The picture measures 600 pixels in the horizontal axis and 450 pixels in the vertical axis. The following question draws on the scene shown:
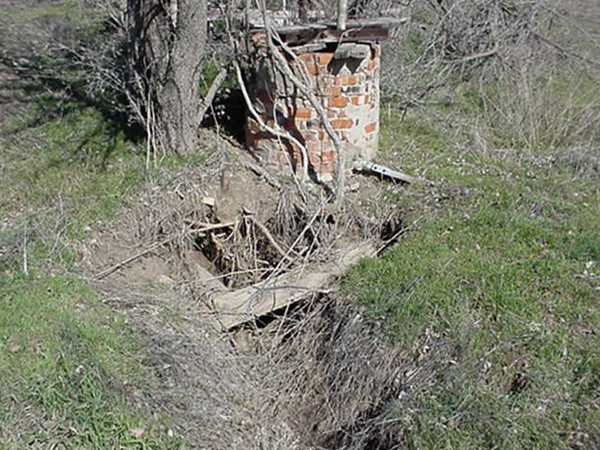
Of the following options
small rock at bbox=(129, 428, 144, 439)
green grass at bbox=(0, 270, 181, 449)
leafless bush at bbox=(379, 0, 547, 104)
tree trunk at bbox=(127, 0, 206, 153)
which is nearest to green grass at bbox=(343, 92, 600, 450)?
small rock at bbox=(129, 428, 144, 439)

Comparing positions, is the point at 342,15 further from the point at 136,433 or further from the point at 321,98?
the point at 136,433

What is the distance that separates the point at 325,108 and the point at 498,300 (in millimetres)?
2449

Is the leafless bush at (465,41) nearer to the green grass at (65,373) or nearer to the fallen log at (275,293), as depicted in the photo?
the fallen log at (275,293)

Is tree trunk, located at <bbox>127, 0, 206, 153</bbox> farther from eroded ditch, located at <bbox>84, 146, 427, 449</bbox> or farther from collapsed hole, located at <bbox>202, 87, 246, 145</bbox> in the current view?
collapsed hole, located at <bbox>202, 87, 246, 145</bbox>

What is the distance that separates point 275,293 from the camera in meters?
4.68

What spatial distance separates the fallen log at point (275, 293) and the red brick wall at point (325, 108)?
1291 millimetres

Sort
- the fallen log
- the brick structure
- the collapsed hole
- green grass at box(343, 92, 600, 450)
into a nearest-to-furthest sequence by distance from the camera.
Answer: green grass at box(343, 92, 600, 450) → the fallen log → the brick structure → the collapsed hole

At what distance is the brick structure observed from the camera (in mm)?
5484

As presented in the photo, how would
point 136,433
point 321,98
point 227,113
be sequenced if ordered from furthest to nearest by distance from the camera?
1. point 227,113
2. point 321,98
3. point 136,433

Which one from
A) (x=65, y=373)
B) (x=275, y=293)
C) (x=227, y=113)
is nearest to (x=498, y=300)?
(x=275, y=293)

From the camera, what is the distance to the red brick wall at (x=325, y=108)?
5.57 m

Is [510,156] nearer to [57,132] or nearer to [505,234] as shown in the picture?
[505,234]

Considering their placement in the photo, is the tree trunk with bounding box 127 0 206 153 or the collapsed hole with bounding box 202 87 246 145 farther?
the collapsed hole with bounding box 202 87 246 145

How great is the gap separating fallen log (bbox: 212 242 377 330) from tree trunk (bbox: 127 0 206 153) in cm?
194
